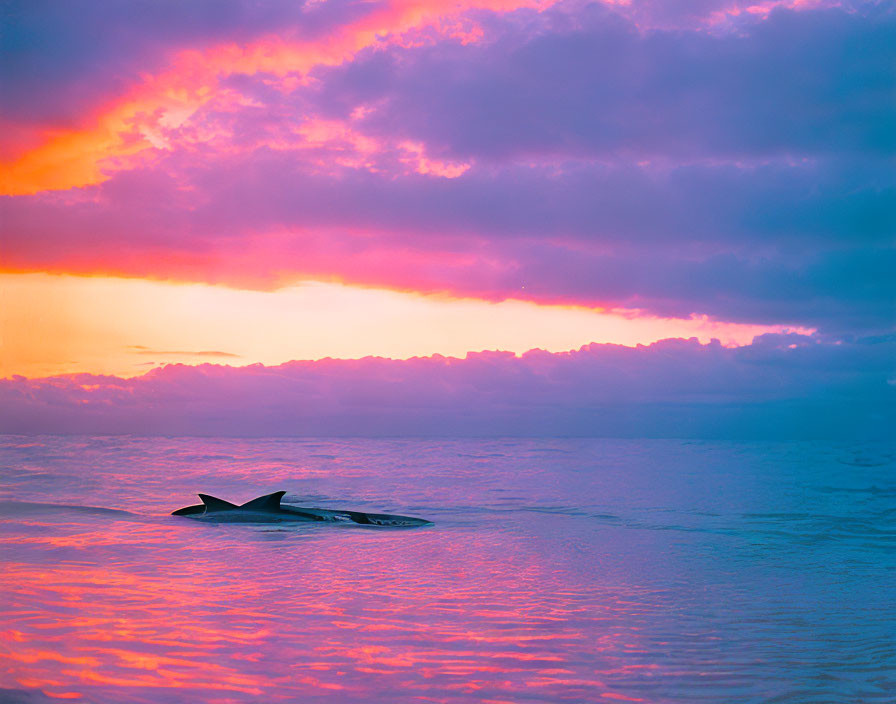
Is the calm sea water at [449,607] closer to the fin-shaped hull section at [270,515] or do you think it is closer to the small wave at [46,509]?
the small wave at [46,509]

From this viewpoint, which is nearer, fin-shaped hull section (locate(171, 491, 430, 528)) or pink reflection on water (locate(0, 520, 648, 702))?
pink reflection on water (locate(0, 520, 648, 702))

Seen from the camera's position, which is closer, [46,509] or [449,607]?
[449,607]

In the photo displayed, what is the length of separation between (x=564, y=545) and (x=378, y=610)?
7848 millimetres

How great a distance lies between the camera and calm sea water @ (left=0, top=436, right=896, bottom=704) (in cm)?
722

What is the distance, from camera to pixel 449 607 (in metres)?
10.3

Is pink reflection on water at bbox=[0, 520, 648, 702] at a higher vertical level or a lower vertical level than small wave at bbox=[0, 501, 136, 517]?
higher

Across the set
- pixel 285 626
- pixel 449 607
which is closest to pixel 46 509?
pixel 285 626

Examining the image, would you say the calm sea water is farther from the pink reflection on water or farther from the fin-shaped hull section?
the fin-shaped hull section

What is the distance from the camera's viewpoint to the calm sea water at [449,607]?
722 centimetres

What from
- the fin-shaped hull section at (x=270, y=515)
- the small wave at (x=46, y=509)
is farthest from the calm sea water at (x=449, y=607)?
the fin-shaped hull section at (x=270, y=515)

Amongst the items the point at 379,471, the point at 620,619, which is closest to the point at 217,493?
the point at 379,471

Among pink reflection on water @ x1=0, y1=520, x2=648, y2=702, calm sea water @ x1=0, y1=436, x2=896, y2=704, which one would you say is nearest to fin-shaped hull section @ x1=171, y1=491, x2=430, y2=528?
calm sea water @ x1=0, y1=436, x2=896, y2=704

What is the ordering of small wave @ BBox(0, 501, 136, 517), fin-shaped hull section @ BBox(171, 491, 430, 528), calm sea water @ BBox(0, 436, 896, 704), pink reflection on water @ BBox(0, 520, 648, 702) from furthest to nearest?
1. small wave @ BBox(0, 501, 136, 517)
2. fin-shaped hull section @ BBox(171, 491, 430, 528)
3. calm sea water @ BBox(0, 436, 896, 704)
4. pink reflection on water @ BBox(0, 520, 648, 702)

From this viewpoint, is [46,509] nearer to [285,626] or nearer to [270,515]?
[270,515]
